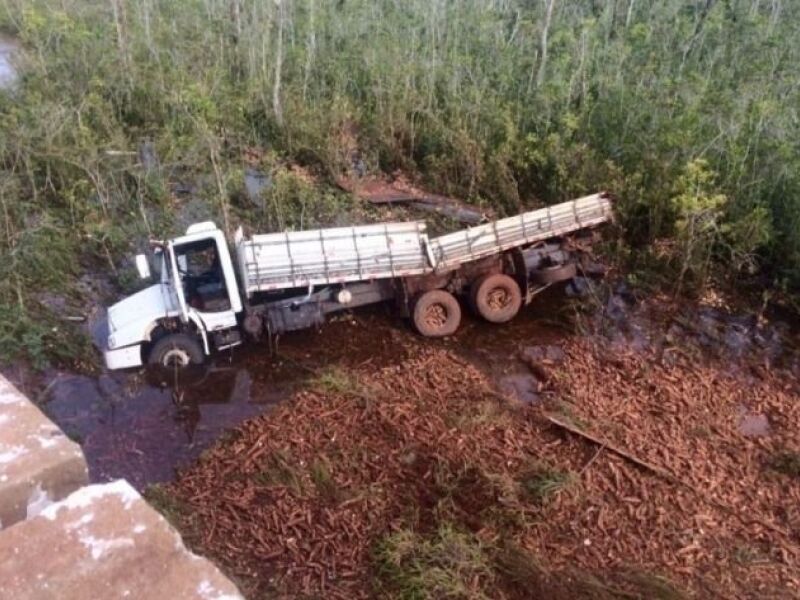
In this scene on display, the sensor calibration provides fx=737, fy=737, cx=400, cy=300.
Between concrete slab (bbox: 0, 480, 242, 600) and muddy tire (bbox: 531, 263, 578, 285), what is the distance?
7820 millimetres

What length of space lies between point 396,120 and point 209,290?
6.07 meters

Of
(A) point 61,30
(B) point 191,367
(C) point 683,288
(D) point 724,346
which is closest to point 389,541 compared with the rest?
(B) point 191,367

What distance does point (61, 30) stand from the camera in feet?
45.8

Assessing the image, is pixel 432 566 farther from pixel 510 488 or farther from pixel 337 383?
pixel 337 383

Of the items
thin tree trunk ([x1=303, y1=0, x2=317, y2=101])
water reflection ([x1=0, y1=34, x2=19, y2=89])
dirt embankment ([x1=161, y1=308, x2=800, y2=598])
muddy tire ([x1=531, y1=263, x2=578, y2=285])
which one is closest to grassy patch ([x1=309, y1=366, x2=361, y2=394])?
dirt embankment ([x1=161, y1=308, x2=800, y2=598])

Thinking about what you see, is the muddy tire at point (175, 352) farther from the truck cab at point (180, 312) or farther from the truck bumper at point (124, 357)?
the truck bumper at point (124, 357)

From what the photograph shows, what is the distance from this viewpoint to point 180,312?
8062mm

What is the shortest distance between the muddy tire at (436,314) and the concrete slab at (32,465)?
22.6 ft

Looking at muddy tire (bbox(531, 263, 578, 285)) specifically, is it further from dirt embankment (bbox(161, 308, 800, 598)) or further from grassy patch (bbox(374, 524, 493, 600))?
grassy patch (bbox(374, 524, 493, 600))

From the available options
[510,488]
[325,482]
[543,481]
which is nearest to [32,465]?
[325,482]

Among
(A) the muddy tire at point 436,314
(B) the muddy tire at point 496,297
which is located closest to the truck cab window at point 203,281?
(A) the muddy tire at point 436,314

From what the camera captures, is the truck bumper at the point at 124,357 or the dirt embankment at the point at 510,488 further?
the truck bumper at the point at 124,357

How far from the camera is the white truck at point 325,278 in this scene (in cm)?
813

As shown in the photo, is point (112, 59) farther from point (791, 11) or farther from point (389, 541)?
point (791, 11)
